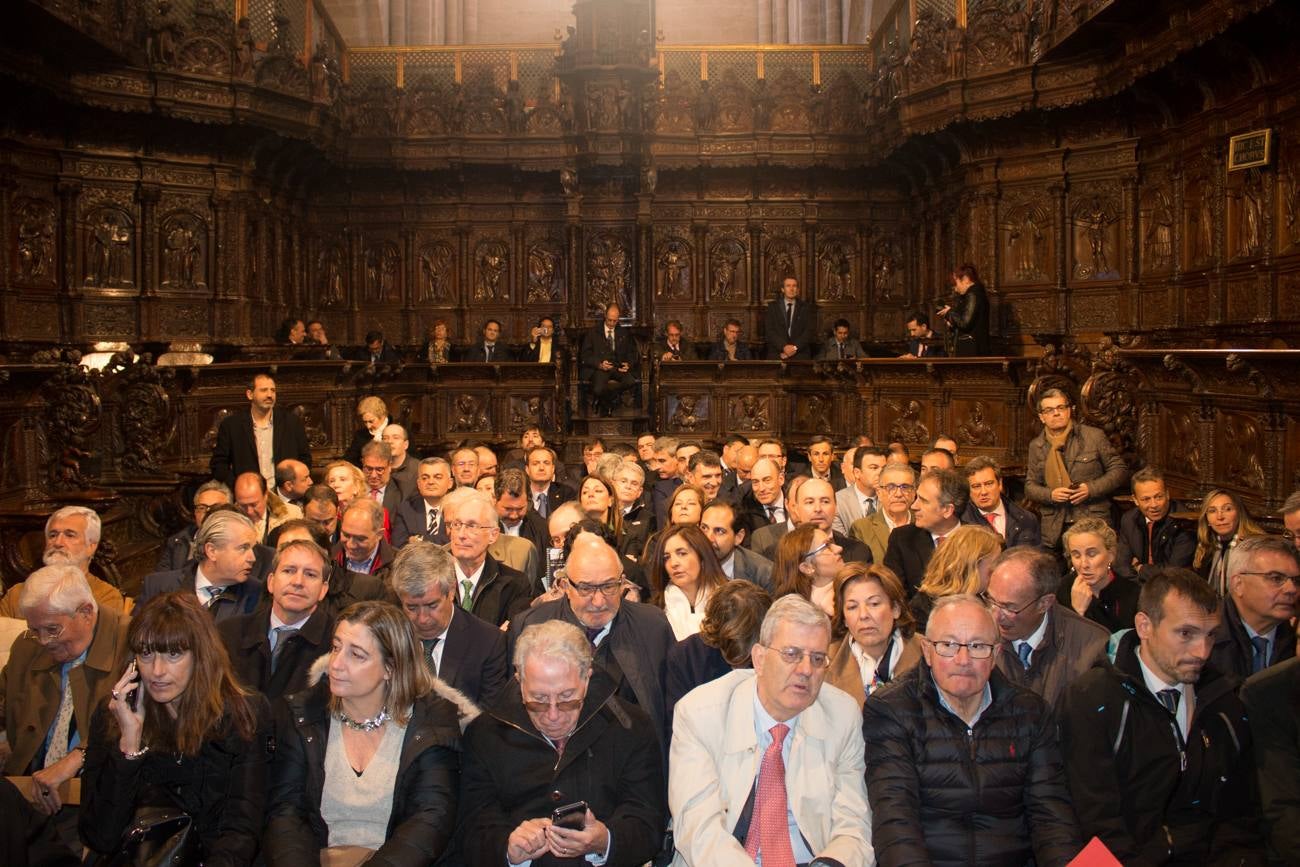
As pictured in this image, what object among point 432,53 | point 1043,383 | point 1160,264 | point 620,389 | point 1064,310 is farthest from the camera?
point 432,53

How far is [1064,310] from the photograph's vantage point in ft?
47.9

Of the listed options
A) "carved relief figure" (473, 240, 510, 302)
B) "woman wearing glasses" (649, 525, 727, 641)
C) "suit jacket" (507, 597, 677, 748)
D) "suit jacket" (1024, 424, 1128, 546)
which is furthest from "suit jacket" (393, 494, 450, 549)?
"carved relief figure" (473, 240, 510, 302)

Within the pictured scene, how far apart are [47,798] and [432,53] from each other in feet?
51.7

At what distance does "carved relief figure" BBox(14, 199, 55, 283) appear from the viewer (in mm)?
13711

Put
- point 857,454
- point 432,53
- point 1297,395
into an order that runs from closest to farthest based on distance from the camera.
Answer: point 1297,395
point 857,454
point 432,53

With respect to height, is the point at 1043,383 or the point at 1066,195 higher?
the point at 1066,195

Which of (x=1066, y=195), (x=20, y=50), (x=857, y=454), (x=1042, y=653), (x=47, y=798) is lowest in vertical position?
(x=47, y=798)

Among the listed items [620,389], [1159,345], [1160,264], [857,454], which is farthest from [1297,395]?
[620,389]

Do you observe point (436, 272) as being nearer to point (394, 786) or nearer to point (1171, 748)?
point (394, 786)

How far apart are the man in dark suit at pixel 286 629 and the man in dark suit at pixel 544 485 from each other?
12.5ft

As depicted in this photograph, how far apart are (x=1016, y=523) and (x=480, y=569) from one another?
3.30 metres

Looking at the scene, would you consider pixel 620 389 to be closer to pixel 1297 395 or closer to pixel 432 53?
pixel 432 53

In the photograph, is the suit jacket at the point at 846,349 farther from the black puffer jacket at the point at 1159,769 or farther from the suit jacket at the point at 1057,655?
the black puffer jacket at the point at 1159,769

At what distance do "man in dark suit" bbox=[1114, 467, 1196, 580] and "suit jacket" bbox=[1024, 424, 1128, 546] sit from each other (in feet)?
2.21
